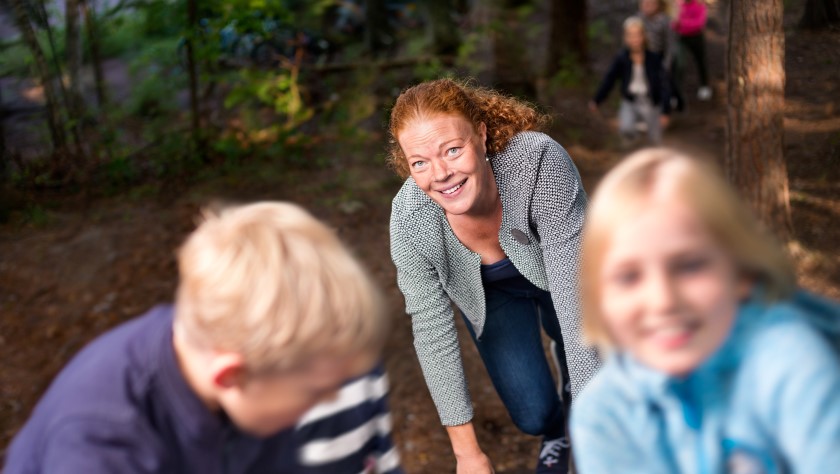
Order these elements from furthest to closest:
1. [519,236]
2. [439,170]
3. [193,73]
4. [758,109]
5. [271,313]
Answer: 1. [193,73]
2. [758,109]
3. [519,236]
4. [439,170]
5. [271,313]

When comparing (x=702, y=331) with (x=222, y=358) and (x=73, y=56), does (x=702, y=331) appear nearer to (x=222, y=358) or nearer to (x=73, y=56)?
(x=222, y=358)

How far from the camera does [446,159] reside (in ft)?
8.14

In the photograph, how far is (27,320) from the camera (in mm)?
5406

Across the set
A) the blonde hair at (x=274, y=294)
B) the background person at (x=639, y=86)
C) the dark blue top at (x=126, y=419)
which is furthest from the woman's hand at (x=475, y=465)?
the background person at (x=639, y=86)

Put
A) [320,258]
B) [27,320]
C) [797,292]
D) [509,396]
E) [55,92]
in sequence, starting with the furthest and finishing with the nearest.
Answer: [55,92] → [27,320] → [509,396] → [320,258] → [797,292]

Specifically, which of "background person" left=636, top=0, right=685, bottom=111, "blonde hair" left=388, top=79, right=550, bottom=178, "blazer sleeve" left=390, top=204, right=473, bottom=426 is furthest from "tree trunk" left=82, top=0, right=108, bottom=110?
"blazer sleeve" left=390, top=204, right=473, bottom=426

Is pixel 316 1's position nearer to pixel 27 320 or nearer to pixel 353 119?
pixel 353 119

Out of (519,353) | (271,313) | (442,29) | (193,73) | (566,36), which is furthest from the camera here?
(442,29)

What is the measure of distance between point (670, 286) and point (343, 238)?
5.12 meters

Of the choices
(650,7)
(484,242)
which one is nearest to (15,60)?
(650,7)

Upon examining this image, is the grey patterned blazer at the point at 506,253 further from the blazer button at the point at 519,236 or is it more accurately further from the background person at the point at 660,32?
the background person at the point at 660,32

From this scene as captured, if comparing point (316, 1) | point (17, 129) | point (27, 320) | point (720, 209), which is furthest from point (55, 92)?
point (720, 209)

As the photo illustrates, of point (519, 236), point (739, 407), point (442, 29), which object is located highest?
point (739, 407)

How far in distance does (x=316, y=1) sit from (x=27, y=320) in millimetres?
6688
